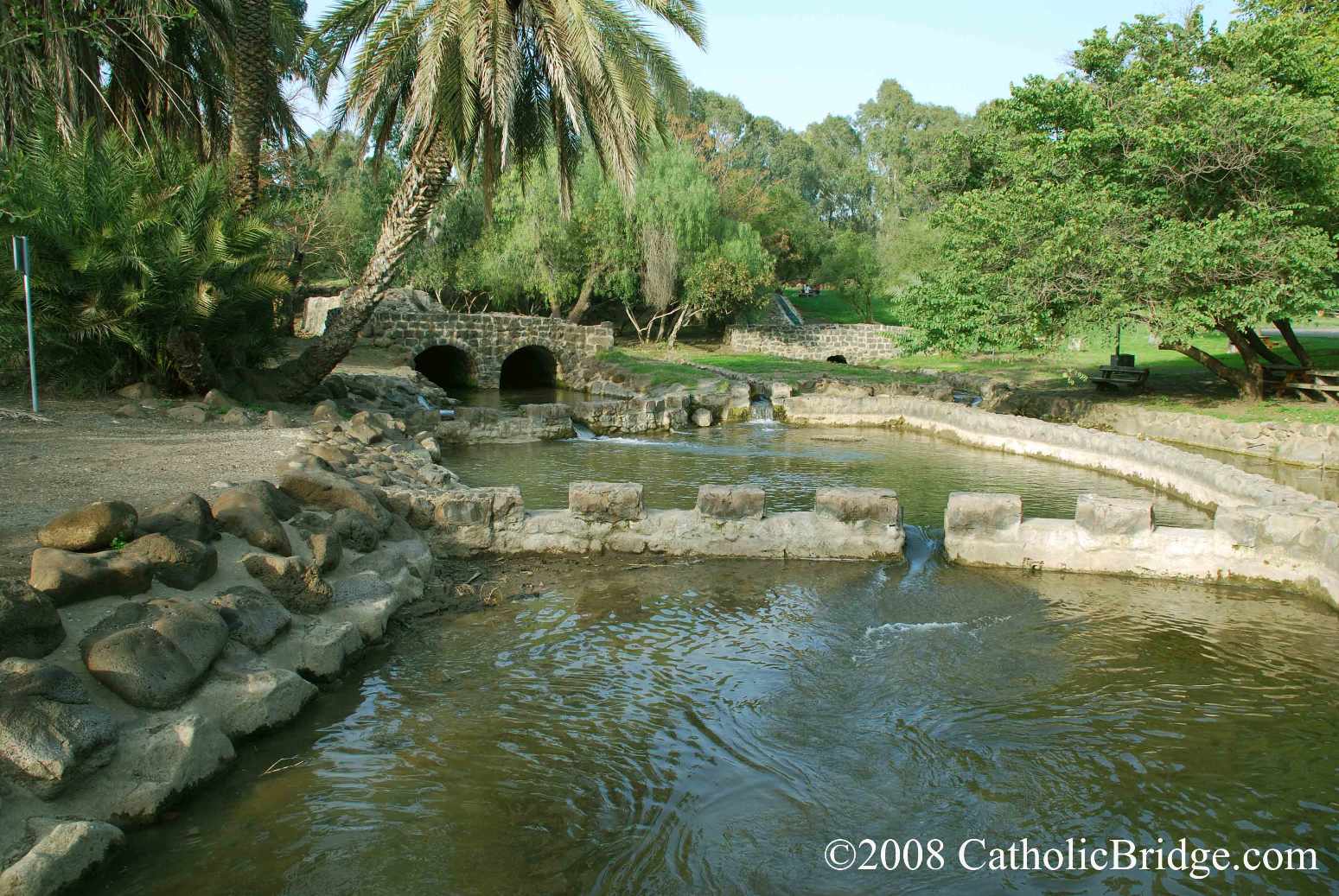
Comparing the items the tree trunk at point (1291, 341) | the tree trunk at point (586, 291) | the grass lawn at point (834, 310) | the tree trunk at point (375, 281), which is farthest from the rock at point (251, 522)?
the grass lawn at point (834, 310)

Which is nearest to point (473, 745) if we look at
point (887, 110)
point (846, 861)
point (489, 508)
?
point (846, 861)

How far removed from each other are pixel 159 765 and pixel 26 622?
40.0 inches

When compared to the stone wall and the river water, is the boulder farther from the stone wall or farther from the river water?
the stone wall

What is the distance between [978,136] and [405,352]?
16.5 m

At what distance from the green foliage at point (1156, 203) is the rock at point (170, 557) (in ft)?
49.5

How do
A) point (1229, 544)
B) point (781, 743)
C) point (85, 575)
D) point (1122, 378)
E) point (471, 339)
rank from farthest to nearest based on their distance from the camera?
point (471, 339)
point (1122, 378)
point (1229, 544)
point (781, 743)
point (85, 575)

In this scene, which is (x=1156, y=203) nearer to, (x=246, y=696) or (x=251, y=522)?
(x=251, y=522)

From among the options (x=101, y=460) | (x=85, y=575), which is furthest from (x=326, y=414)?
(x=85, y=575)

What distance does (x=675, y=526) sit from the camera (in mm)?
9602

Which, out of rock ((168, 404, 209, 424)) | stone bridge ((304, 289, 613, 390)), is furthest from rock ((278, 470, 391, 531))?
stone bridge ((304, 289, 613, 390))

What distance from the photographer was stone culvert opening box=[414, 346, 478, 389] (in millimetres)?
30156

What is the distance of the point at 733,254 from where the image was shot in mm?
35844

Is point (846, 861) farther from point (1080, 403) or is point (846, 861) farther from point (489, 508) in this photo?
point (1080, 403)

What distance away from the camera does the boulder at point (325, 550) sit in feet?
23.7
